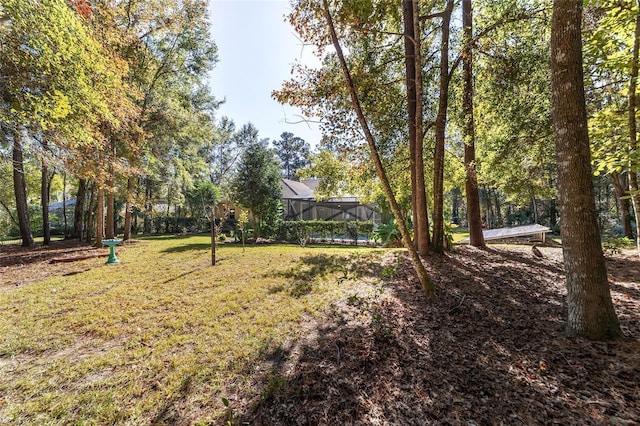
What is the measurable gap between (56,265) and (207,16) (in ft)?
38.3

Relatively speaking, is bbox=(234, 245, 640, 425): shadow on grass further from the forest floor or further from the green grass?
the green grass

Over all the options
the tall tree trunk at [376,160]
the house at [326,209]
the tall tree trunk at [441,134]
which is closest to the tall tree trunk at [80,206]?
the house at [326,209]

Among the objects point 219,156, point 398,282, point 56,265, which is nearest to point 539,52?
point 398,282

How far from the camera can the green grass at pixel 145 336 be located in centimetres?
222

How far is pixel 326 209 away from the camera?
20781mm

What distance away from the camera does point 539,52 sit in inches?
207

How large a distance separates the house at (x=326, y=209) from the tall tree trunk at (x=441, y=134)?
13275 mm

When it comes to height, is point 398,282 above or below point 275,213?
below

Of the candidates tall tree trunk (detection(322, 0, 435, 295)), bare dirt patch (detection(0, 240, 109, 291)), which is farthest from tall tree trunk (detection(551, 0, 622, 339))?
bare dirt patch (detection(0, 240, 109, 291))

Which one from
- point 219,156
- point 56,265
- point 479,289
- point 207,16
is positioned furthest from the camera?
point 219,156

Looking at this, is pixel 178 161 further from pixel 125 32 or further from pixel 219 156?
pixel 219 156

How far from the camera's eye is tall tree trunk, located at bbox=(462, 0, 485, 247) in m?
5.53

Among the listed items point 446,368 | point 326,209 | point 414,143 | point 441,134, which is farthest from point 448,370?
point 326,209

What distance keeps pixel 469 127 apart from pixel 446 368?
5713 mm
